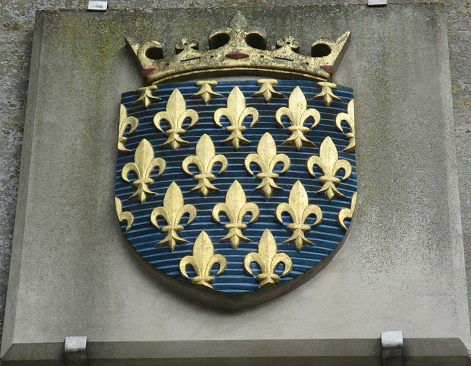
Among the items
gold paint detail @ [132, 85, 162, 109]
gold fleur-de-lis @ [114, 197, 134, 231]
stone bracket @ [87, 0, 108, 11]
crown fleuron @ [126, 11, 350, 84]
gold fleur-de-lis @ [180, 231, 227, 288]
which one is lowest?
gold fleur-de-lis @ [180, 231, 227, 288]

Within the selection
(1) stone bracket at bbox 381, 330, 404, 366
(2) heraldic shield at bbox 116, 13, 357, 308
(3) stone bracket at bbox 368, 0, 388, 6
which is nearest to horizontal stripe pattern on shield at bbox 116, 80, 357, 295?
(2) heraldic shield at bbox 116, 13, 357, 308

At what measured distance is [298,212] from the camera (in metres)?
4.36

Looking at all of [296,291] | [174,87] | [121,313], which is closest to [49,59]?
[174,87]

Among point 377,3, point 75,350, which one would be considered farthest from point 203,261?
point 377,3

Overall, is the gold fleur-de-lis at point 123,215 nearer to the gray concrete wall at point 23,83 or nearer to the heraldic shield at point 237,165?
the heraldic shield at point 237,165

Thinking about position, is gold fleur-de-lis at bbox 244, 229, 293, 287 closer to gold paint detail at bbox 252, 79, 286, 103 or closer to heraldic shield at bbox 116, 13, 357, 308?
heraldic shield at bbox 116, 13, 357, 308

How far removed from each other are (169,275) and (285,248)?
52 cm

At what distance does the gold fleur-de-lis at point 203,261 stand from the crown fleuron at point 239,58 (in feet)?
2.94

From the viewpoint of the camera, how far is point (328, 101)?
4.62 metres

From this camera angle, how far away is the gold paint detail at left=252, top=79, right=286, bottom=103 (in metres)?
4.62

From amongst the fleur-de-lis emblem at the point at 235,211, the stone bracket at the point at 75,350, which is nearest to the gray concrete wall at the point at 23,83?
the stone bracket at the point at 75,350

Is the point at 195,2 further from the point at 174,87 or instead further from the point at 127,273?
the point at 127,273

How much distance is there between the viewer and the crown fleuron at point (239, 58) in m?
4.72

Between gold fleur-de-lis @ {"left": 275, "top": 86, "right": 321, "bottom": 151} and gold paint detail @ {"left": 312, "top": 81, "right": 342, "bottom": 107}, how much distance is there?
7 centimetres
